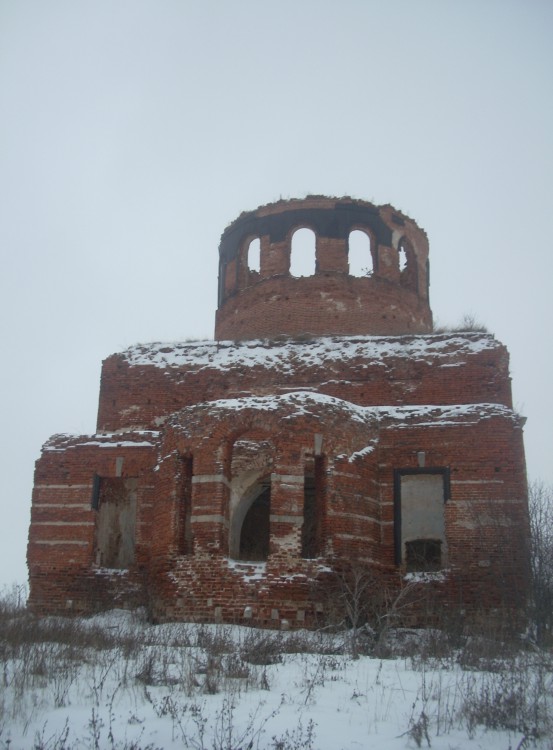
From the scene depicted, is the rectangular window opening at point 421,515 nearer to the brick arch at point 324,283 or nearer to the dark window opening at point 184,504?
the dark window opening at point 184,504

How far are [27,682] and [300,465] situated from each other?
6867 mm

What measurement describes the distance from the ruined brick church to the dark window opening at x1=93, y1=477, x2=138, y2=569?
4cm

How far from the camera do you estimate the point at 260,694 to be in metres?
8.35

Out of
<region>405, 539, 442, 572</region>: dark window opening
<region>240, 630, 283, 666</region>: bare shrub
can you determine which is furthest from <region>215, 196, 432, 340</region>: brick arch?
<region>240, 630, 283, 666</region>: bare shrub

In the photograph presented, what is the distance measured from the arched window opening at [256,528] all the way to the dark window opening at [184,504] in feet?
10.4

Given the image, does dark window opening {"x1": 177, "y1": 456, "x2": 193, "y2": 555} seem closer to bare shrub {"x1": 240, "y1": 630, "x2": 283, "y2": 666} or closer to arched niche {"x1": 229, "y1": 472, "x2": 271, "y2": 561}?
arched niche {"x1": 229, "y1": 472, "x2": 271, "y2": 561}

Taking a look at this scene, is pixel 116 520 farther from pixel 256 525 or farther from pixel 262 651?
pixel 262 651

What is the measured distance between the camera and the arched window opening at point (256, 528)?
60.6ft

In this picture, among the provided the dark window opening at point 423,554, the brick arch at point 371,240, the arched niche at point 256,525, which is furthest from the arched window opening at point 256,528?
the brick arch at point 371,240

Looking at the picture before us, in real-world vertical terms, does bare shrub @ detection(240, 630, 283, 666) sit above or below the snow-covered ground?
above

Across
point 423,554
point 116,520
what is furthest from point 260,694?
point 116,520

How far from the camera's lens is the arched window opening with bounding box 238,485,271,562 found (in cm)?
1847

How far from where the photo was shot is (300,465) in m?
14.4

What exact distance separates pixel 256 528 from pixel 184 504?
12.7ft
